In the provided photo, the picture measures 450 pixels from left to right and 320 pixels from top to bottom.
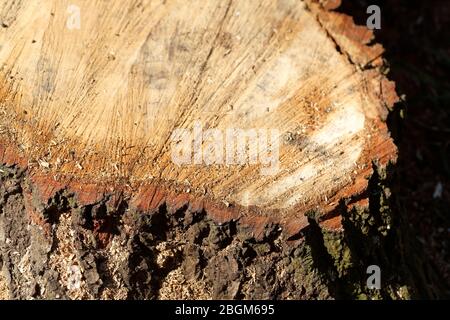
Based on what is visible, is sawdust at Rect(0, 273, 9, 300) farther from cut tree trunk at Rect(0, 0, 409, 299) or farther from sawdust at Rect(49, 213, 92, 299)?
sawdust at Rect(49, 213, 92, 299)

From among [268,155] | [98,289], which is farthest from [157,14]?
[98,289]

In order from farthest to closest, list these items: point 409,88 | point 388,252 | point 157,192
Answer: point 409,88 → point 388,252 → point 157,192

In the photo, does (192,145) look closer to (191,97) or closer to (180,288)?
(191,97)

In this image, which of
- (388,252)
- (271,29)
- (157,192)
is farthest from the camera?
(388,252)

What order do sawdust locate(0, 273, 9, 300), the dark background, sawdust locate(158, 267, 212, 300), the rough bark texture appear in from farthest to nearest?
1. the dark background
2. sawdust locate(0, 273, 9, 300)
3. sawdust locate(158, 267, 212, 300)
4. the rough bark texture

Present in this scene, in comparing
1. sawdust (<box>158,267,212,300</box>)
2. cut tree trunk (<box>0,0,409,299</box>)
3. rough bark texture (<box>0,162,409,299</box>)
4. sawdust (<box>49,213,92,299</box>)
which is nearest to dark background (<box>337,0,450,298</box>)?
rough bark texture (<box>0,162,409,299</box>)

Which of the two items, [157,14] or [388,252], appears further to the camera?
[388,252]

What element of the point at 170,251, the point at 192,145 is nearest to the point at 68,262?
the point at 170,251

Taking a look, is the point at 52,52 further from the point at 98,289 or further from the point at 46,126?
the point at 98,289
